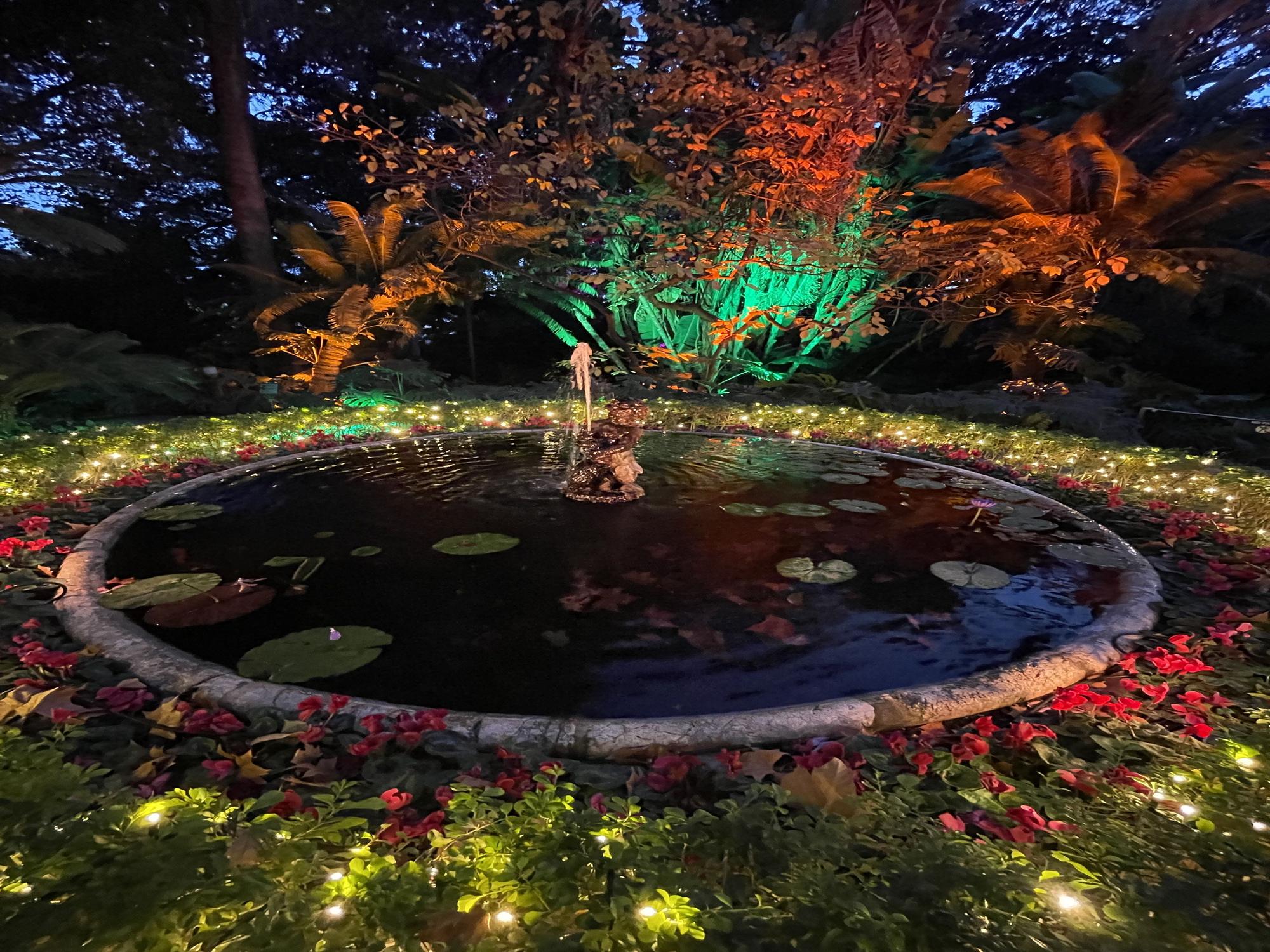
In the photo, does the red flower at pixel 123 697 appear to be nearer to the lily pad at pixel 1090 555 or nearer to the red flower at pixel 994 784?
the red flower at pixel 994 784

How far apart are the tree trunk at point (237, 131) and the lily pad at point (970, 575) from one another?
39.6 feet

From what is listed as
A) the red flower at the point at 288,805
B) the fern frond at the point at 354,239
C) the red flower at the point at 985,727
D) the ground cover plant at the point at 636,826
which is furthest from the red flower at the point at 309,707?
the fern frond at the point at 354,239

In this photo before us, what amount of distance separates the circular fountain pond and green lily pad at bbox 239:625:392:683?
0.02 meters

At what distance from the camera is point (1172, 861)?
1744 millimetres

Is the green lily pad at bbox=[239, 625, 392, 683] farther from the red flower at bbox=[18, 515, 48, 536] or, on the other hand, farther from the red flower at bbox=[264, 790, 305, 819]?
the red flower at bbox=[18, 515, 48, 536]

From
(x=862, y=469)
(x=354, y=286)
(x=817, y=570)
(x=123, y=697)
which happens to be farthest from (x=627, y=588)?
(x=354, y=286)

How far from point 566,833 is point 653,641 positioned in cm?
180

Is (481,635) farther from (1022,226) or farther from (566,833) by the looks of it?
(1022,226)

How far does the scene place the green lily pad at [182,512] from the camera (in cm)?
552

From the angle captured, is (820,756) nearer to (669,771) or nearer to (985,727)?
(669,771)

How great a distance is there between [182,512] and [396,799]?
190 inches

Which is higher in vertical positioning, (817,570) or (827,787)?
(827,787)

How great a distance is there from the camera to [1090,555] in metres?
4.98

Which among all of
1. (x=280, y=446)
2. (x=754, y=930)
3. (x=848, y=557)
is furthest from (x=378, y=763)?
(x=280, y=446)
